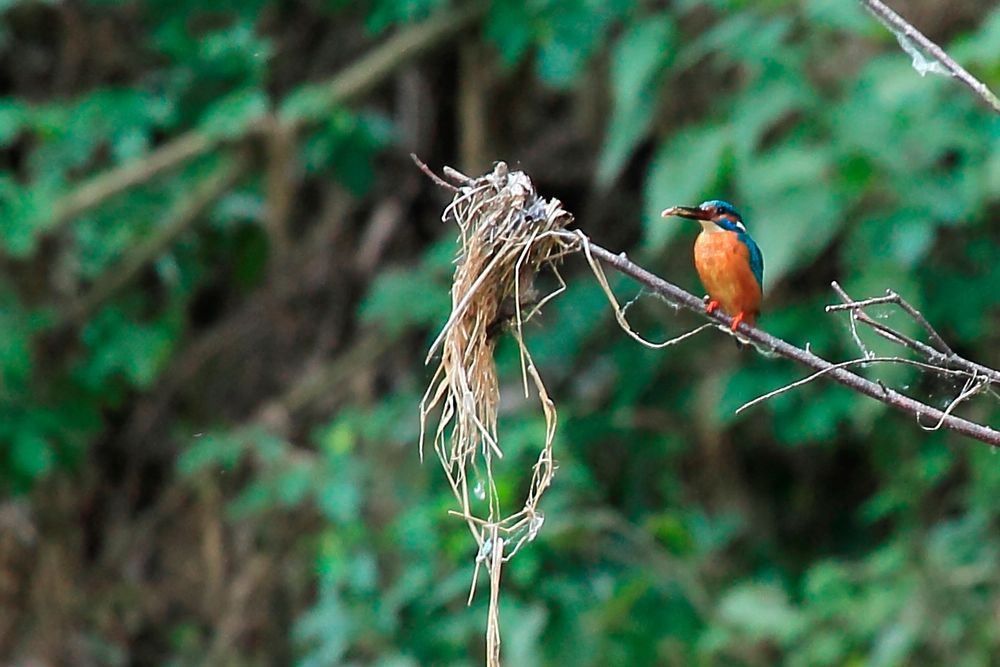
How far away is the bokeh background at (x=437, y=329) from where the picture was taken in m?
4.52

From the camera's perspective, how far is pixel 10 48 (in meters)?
6.46

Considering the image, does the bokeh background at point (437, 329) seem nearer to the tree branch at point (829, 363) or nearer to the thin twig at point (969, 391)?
the thin twig at point (969, 391)

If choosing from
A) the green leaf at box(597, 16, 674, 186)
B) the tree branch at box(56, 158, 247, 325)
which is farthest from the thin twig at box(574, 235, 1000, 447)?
the tree branch at box(56, 158, 247, 325)

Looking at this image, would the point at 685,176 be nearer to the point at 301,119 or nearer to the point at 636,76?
the point at 636,76

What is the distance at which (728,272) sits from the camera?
290 cm

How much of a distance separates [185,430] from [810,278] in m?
2.80

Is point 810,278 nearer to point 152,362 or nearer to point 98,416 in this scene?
point 152,362

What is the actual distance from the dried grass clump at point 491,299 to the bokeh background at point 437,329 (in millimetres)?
2183

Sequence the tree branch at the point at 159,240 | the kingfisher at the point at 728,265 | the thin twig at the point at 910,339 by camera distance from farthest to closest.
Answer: the tree branch at the point at 159,240, the kingfisher at the point at 728,265, the thin twig at the point at 910,339

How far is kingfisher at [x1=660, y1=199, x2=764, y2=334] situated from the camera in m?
2.90

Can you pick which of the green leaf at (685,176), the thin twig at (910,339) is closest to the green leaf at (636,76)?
the green leaf at (685,176)

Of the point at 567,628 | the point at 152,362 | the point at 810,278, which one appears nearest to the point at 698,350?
the point at 810,278

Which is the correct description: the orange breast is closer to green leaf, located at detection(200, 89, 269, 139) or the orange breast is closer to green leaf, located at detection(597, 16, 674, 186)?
green leaf, located at detection(597, 16, 674, 186)

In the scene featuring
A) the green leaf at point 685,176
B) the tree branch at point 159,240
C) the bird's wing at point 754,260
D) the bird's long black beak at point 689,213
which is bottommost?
the bird's long black beak at point 689,213
